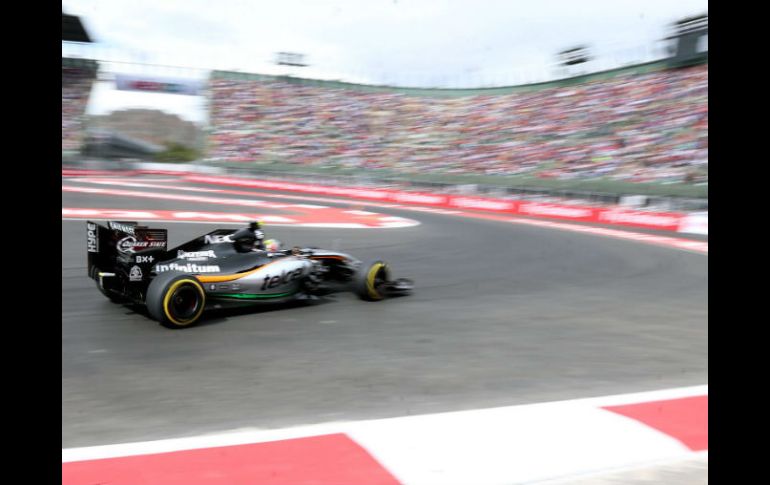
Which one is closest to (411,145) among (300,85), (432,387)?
(300,85)

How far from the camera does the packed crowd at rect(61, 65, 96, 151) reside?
→ 122ft

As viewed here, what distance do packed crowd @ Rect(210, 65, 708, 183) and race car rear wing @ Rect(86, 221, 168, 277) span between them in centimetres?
1781

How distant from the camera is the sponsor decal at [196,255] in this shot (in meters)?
5.80

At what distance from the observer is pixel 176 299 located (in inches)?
214

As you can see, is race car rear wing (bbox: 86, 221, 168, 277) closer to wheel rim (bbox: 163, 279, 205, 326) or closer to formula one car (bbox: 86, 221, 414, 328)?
formula one car (bbox: 86, 221, 414, 328)

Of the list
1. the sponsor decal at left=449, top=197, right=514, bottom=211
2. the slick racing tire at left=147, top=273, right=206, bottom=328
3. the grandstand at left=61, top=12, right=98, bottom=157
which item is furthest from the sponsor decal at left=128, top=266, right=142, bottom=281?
the grandstand at left=61, top=12, right=98, bottom=157

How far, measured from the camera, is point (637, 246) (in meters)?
12.8

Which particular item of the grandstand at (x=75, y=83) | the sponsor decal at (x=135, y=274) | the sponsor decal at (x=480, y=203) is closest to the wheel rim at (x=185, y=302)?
the sponsor decal at (x=135, y=274)

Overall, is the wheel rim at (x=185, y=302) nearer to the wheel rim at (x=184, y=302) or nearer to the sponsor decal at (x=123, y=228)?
the wheel rim at (x=184, y=302)

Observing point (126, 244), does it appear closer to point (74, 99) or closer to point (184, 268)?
point (184, 268)

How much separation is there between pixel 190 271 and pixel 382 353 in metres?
1.98

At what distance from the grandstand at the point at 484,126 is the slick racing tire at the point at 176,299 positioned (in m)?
17.8

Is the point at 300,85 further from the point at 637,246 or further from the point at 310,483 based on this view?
the point at 310,483

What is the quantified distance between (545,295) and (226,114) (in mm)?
35182
